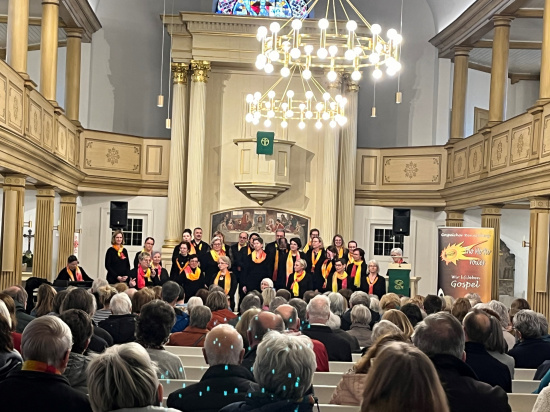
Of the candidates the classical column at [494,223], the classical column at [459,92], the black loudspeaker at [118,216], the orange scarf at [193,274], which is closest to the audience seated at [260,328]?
the orange scarf at [193,274]

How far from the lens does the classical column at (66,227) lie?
17.2m

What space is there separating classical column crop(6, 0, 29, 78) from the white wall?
626 cm

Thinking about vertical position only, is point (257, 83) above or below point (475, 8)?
below

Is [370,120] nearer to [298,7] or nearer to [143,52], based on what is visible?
[298,7]

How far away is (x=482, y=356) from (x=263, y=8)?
621 inches

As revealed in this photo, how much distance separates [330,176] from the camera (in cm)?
1822

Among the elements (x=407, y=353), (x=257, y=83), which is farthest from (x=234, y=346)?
(x=257, y=83)

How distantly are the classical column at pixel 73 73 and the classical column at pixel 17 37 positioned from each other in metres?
4.80

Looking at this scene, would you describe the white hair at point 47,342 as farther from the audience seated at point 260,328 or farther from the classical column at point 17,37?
the classical column at point 17,37

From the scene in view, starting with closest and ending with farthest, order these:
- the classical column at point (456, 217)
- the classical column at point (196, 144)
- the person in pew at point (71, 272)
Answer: the person in pew at point (71, 272), the classical column at point (456, 217), the classical column at point (196, 144)

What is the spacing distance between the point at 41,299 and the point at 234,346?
3666 millimetres

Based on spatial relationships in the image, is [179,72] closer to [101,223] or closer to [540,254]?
[101,223]

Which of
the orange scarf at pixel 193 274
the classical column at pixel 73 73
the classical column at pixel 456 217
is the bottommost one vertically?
the orange scarf at pixel 193 274

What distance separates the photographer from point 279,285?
45.0 feet
